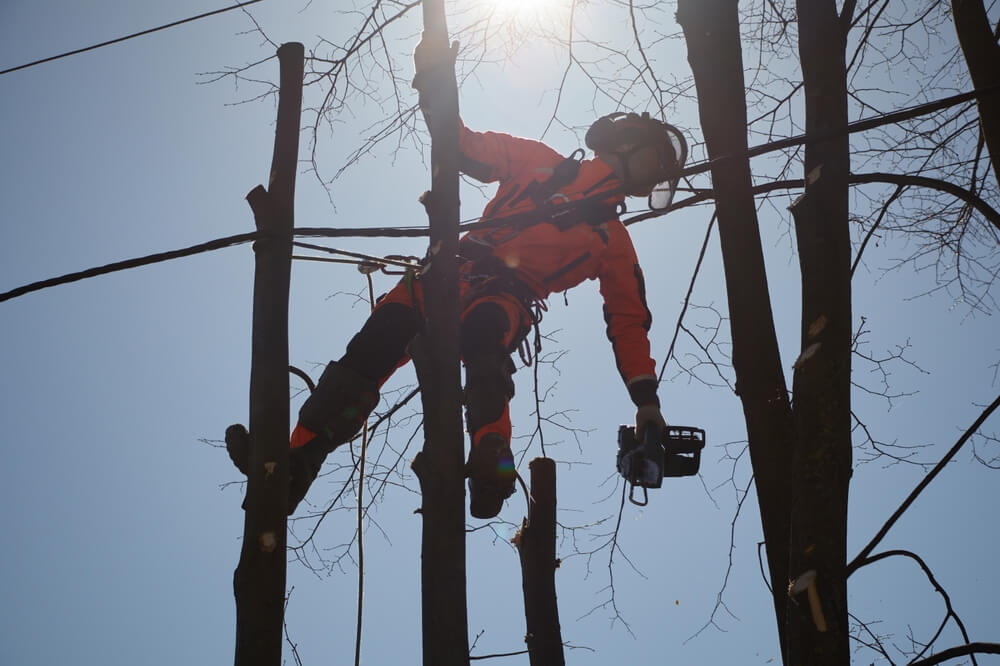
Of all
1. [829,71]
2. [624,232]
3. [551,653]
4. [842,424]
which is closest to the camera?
[842,424]

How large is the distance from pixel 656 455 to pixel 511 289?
932mm

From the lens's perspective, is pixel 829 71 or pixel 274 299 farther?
pixel 829 71

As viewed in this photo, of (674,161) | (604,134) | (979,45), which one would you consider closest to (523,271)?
(604,134)

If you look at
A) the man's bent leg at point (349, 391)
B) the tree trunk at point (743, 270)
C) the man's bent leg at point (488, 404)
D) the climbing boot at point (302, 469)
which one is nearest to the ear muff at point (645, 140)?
the tree trunk at point (743, 270)

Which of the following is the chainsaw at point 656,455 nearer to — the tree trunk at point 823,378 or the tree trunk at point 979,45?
the tree trunk at point 823,378

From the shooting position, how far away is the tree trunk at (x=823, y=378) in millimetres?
2387

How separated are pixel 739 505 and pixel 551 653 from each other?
4.68 ft

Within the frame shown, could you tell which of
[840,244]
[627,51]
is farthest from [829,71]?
[627,51]

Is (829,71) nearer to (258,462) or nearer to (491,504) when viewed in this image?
(491,504)

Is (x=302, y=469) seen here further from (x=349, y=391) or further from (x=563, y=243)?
(x=563, y=243)

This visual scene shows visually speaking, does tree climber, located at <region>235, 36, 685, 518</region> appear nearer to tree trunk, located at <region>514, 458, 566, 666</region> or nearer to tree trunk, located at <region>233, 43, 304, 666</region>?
tree trunk, located at <region>233, 43, 304, 666</region>

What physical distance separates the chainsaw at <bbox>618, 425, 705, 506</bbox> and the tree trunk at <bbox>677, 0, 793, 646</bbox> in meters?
0.57

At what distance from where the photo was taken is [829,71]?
2855mm

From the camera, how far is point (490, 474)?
314 centimetres
